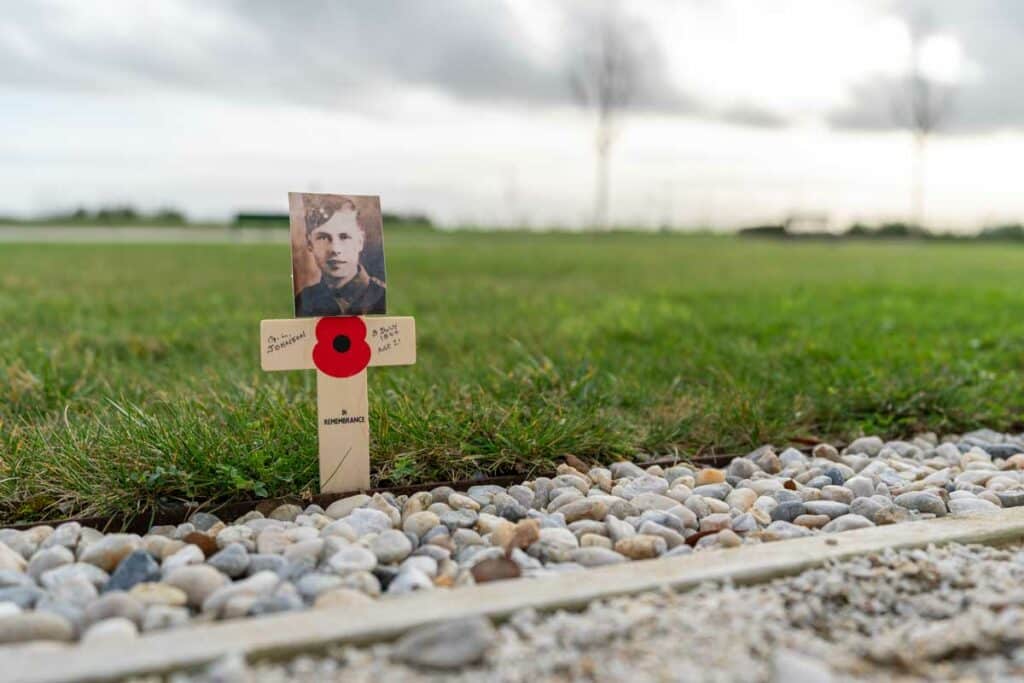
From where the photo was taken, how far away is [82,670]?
5.38 ft

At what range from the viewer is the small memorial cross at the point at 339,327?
8.89 feet

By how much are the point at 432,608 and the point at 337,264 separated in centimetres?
119

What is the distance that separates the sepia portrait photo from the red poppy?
0.11 feet

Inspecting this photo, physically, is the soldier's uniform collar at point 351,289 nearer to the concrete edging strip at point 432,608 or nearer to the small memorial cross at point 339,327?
the small memorial cross at point 339,327

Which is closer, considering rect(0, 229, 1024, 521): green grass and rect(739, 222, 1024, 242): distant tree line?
rect(0, 229, 1024, 521): green grass

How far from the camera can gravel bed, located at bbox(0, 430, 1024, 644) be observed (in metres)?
2.01

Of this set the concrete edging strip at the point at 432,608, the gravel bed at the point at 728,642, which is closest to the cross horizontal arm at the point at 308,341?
the concrete edging strip at the point at 432,608

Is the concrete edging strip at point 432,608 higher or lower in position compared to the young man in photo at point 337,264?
lower

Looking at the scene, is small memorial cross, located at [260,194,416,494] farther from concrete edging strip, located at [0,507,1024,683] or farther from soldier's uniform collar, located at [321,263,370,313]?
concrete edging strip, located at [0,507,1024,683]

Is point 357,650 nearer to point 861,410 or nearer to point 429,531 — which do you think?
point 429,531

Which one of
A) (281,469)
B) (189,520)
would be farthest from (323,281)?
(189,520)

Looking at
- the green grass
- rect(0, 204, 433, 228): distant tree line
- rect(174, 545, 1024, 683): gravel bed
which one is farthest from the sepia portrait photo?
rect(0, 204, 433, 228): distant tree line

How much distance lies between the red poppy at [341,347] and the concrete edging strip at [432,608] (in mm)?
916

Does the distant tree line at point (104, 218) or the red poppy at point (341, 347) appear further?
the distant tree line at point (104, 218)
